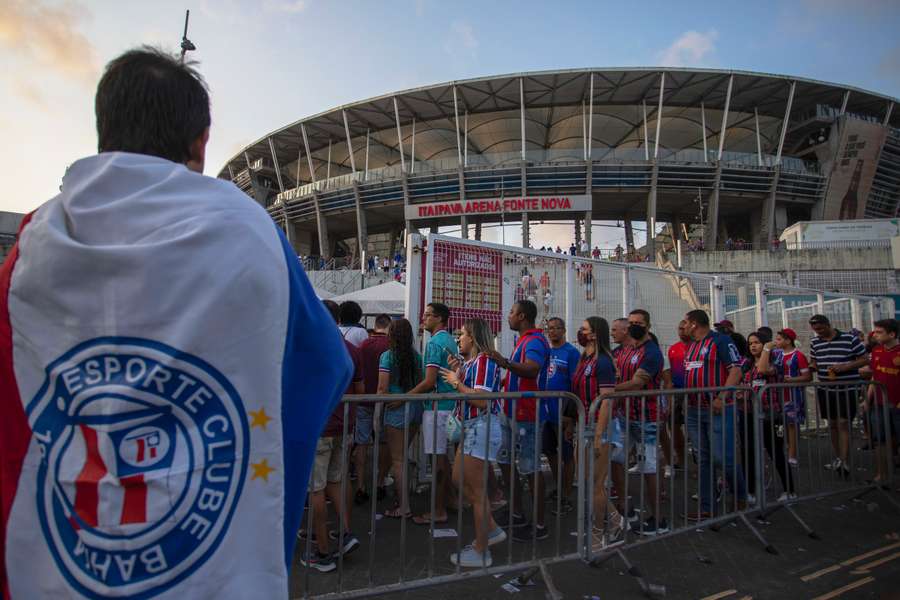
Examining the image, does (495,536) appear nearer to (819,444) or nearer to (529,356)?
(529,356)

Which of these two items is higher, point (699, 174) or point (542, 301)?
point (699, 174)

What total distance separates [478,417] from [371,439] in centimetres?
172

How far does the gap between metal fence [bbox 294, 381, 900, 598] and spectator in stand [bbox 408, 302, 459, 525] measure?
156 mm

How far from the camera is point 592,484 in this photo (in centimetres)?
367

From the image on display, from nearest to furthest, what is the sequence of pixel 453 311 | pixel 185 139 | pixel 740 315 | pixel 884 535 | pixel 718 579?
pixel 185 139 → pixel 718 579 → pixel 884 535 → pixel 453 311 → pixel 740 315

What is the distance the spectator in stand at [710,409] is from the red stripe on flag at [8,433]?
438cm

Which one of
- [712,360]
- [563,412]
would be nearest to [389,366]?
[563,412]

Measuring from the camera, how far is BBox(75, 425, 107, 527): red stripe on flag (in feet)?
2.86

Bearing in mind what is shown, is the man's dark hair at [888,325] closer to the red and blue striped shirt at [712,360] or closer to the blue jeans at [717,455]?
the red and blue striped shirt at [712,360]

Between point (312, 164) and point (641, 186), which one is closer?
point (641, 186)

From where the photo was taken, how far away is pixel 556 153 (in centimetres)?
3397

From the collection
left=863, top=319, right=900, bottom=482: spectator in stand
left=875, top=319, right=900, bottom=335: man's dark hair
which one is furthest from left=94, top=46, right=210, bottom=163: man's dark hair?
left=875, top=319, right=900, bottom=335: man's dark hair

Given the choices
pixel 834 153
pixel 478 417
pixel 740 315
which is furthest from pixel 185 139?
pixel 834 153

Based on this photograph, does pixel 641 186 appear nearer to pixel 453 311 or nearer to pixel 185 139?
pixel 453 311
